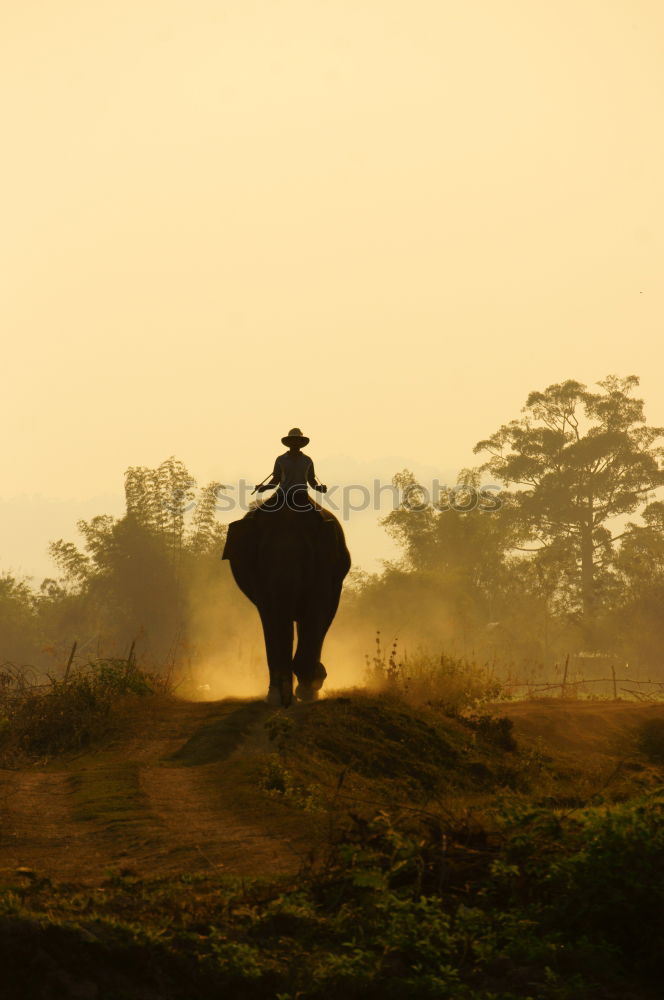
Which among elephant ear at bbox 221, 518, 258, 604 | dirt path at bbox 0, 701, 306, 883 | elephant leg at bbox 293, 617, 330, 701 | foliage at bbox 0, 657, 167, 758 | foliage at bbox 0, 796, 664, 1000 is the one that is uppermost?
elephant ear at bbox 221, 518, 258, 604

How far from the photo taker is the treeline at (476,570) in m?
57.6

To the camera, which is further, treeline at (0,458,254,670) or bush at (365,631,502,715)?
treeline at (0,458,254,670)

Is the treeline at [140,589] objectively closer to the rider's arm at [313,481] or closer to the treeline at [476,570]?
the treeline at [476,570]

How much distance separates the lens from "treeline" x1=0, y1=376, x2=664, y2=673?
57.6 meters

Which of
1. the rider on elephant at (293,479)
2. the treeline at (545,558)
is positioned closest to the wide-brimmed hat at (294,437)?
the rider on elephant at (293,479)

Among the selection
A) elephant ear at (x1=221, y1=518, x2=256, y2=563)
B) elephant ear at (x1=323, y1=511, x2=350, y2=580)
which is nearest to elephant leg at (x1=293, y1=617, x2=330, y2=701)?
elephant ear at (x1=323, y1=511, x2=350, y2=580)

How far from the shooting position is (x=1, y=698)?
57.3 feet

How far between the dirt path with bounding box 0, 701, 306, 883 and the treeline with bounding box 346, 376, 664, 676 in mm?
40584

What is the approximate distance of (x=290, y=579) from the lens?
1603cm

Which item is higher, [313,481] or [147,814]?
[313,481]

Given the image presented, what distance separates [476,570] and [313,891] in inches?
2290

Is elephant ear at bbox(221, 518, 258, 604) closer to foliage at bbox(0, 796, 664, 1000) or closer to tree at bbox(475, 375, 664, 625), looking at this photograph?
foliage at bbox(0, 796, 664, 1000)

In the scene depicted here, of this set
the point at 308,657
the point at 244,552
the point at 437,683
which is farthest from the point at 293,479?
the point at 437,683

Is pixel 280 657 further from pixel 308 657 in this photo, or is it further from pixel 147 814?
pixel 147 814
